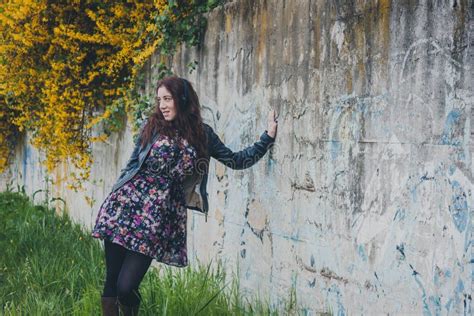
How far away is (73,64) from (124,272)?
4.05 metres

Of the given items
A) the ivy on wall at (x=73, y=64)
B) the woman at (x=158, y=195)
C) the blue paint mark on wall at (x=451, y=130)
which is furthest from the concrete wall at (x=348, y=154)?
the ivy on wall at (x=73, y=64)

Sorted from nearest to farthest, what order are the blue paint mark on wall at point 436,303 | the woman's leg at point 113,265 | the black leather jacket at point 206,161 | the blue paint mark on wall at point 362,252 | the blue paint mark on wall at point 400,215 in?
the blue paint mark on wall at point 436,303
the blue paint mark on wall at point 400,215
the blue paint mark on wall at point 362,252
the woman's leg at point 113,265
the black leather jacket at point 206,161

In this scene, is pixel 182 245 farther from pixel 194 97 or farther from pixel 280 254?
pixel 194 97

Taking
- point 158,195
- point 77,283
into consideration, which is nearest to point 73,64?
point 77,283

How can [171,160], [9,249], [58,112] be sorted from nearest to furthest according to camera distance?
[171,160] → [9,249] → [58,112]

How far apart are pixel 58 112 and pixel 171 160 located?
377cm

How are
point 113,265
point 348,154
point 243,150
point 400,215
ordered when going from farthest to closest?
point 243,150
point 113,265
point 348,154
point 400,215

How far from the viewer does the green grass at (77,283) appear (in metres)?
4.96

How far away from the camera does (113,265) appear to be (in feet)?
14.9

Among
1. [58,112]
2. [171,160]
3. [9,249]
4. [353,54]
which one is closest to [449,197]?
[353,54]

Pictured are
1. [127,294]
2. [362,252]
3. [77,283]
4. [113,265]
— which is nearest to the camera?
[362,252]

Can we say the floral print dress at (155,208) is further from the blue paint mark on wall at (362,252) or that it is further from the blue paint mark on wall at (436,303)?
the blue paint mark on wall at (436,303)

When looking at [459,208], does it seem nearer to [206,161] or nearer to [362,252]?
[362,252]

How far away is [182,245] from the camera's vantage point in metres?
4.70
